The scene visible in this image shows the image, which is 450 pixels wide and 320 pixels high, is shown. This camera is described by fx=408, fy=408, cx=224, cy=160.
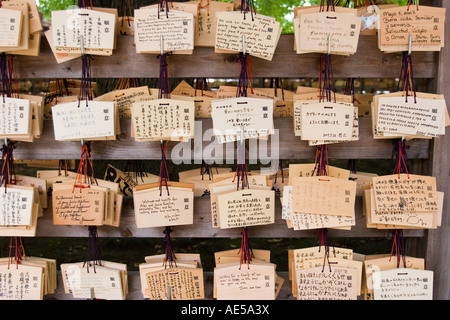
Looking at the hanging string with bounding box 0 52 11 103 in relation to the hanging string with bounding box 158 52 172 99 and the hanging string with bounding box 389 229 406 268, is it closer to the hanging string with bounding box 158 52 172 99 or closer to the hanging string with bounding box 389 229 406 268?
the hanging string with bounding box 158 52 172 99

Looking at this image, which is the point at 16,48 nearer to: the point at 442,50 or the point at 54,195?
the point at 54,195

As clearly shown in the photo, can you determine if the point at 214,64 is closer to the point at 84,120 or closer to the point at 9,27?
the point at 84,120

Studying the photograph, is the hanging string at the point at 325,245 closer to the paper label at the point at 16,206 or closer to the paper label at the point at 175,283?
the paper label at the point at 175,283

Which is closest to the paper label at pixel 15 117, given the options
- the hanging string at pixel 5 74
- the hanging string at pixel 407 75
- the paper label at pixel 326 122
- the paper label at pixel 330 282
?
the hanging string at pixel 5 74

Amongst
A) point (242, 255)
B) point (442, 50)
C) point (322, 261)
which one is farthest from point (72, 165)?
point (442, 50)

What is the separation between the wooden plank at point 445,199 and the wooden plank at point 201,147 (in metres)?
0.22

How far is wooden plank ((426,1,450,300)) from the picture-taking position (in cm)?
165

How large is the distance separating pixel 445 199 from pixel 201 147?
1053 mm

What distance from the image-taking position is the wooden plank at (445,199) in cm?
165

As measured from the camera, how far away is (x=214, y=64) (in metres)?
1.67

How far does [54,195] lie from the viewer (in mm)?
1647

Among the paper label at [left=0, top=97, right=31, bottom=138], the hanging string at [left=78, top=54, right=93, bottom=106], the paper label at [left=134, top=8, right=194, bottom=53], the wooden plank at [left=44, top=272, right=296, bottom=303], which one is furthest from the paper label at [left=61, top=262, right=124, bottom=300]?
the paper label at [left=134, top=8, right=194, bottom=53]

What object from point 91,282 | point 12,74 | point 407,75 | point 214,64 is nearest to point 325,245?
point 407,75

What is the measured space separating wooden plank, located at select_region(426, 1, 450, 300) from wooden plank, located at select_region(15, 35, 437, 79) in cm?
5
